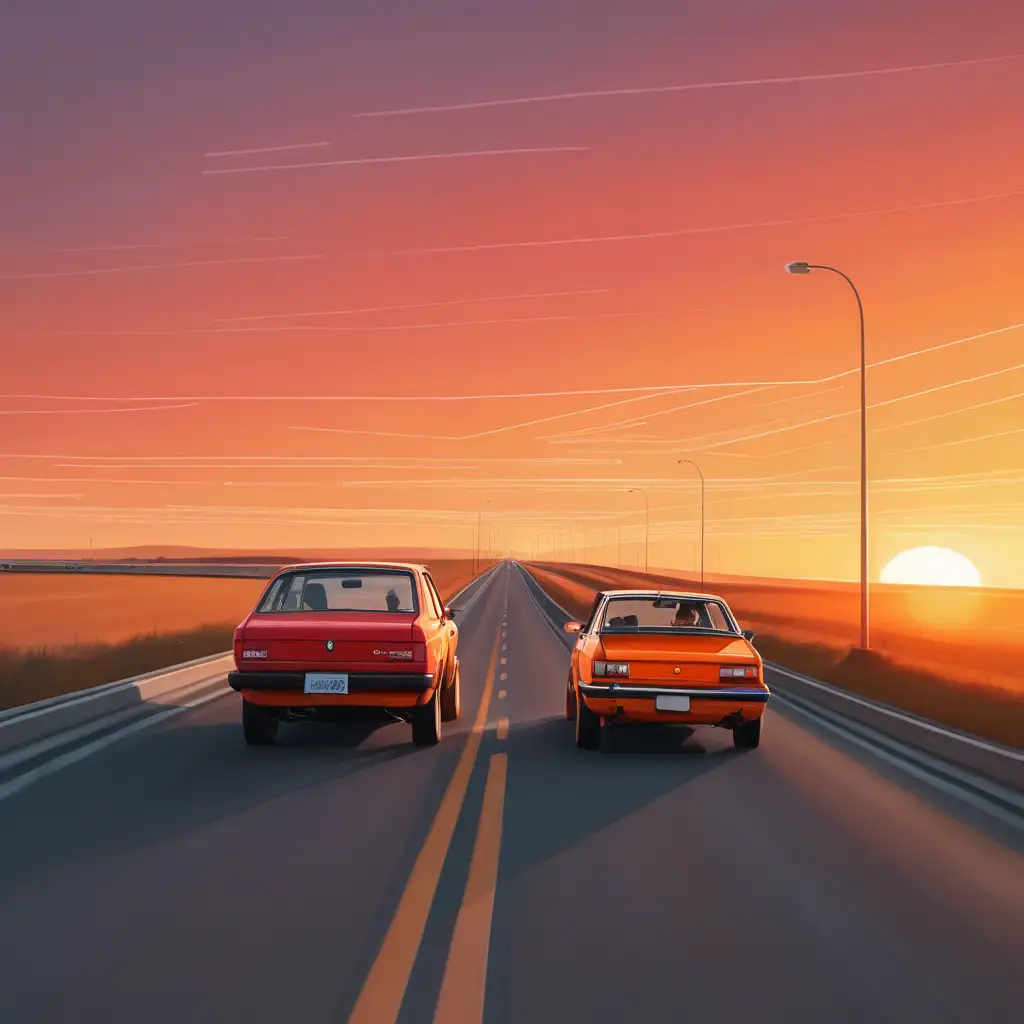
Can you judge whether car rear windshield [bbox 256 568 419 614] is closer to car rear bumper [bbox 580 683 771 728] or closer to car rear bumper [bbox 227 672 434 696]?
car rear bumper [bbox 227 672 434 696]

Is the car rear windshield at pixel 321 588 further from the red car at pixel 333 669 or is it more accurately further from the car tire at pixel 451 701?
the car tire at pixel 451 701

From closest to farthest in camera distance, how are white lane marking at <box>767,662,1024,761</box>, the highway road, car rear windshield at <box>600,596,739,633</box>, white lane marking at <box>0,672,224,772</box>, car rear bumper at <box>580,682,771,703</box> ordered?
the highway road → white lane marking at <box>767,662,1024,761</box> → white lane marking at <box>0,672,224,772</box> → car rear bumper at <box>580,682,771,703</box> → car rear windshield at <box>600,596,739,633</box>

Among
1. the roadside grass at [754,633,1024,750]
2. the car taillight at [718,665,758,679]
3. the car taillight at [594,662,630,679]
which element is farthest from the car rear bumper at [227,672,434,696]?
the roadside grass at [754,633,1024,750]

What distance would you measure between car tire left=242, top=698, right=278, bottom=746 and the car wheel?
3144 mm

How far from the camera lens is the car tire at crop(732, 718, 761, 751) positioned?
40.0 feet

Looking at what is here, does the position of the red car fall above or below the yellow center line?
above

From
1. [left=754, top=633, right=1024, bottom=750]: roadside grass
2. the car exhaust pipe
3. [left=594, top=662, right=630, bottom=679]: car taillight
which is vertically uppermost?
[left=594, top=662, right=630, bottom=679]: car taillight

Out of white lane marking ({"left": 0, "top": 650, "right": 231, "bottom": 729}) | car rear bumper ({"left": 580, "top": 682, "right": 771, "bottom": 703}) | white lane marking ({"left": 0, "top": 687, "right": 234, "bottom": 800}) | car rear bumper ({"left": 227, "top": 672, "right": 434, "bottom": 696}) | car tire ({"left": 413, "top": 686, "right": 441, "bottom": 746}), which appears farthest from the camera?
white lane marking ({"left": 0, "top": 650, "right": 231, "bottom": 729})

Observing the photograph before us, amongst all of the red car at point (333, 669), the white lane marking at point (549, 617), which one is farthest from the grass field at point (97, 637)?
the white lane marking at point (549, 617)

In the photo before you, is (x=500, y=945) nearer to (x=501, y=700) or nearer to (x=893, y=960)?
(x=893, y=960)

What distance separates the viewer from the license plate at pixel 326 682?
37.1 ft

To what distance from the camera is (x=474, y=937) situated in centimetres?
556

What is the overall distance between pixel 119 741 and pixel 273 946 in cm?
752

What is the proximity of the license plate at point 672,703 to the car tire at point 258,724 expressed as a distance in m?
3.93
